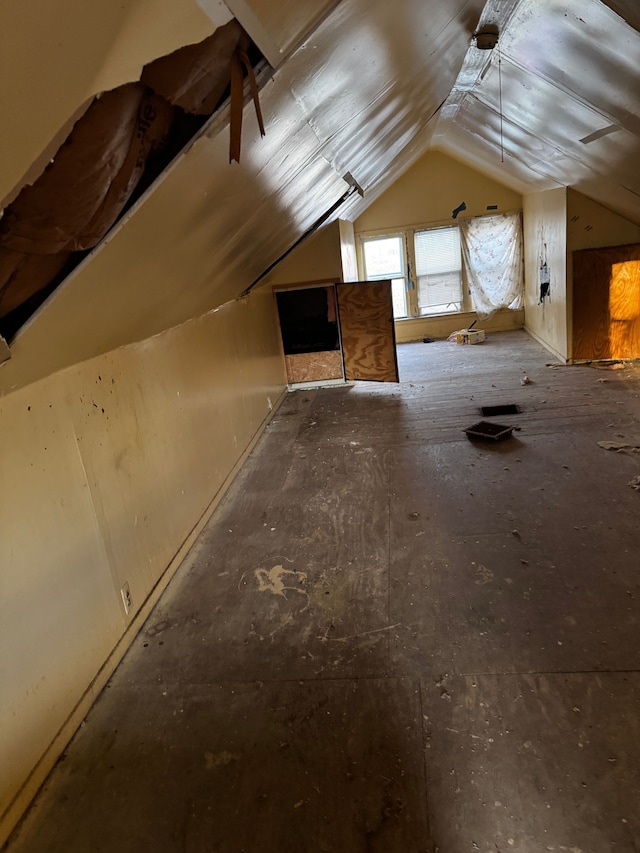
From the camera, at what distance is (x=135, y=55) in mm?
1001

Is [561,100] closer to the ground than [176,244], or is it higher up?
higher up

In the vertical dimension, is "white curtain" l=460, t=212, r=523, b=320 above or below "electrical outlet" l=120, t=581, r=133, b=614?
above

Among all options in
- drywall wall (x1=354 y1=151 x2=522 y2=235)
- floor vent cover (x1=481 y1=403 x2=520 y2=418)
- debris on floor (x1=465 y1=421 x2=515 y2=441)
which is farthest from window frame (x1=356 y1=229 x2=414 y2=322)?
debris on floor (x1=465 y1=421 x2=515 y2=441)

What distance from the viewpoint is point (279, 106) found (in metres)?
1.75

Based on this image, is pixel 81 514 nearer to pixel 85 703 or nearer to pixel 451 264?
pixel 85 703

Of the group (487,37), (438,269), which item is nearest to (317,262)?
(487,37)

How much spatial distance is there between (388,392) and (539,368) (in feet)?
6.13

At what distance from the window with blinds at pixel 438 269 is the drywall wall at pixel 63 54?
Answer: 8.04 meters

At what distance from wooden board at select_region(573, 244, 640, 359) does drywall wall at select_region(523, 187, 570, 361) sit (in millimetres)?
174

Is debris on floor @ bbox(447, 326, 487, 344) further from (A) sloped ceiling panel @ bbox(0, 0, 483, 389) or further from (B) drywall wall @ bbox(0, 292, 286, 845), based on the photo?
(B) drywall wall @ bbox(0, 292, 286, 845)

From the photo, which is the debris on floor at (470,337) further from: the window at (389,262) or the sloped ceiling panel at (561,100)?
the sloped ceiling panel at (561,100)

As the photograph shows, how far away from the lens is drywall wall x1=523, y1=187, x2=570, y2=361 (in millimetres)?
5844

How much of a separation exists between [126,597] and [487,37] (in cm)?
391

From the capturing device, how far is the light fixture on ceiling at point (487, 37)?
123 inches
